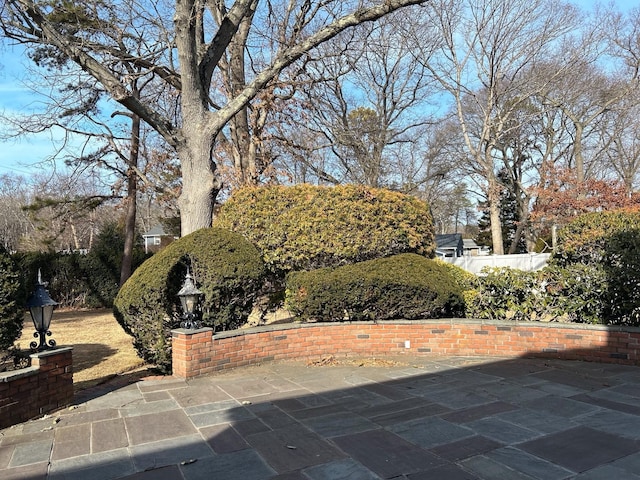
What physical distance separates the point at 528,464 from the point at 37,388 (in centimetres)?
435

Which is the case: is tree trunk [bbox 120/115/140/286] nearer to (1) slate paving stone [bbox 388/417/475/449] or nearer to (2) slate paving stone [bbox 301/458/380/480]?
(1) slate paving stone [bbox 388/417/475/449]

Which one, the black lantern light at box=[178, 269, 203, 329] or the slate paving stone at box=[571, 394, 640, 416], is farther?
the black lantern light at box=[178, 269, 203, 329]

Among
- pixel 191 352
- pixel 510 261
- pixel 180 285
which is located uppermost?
pixel 510 261

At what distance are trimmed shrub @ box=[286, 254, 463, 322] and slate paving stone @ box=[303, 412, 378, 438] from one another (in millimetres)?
2537

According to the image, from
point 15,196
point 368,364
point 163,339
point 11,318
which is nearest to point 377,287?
point 368,364

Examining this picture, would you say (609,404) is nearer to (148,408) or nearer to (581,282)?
(581,282)

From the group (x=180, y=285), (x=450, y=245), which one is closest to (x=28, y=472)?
(x=180, y=285)

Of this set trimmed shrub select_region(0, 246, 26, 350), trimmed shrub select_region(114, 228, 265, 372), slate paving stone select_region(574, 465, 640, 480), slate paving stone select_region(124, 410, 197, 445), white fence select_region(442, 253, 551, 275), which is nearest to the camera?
slate paving stone select_region(574, 465, 640, 480)

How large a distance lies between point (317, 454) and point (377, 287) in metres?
3.53

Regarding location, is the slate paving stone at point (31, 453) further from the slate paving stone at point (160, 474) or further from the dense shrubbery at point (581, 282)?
the dense shrubbery at point (581, 282)

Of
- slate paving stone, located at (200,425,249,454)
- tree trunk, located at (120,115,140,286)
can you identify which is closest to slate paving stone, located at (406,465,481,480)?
slate paving stone, located at (200,425,249,454)

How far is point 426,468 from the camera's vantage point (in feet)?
10.3

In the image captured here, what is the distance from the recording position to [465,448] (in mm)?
3488

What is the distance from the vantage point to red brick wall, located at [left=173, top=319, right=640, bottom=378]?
237 inches
